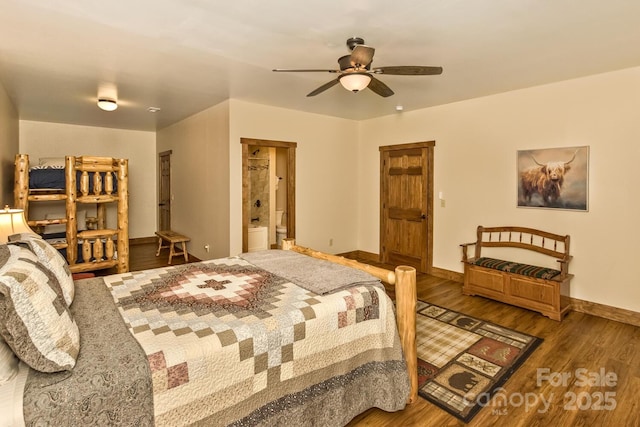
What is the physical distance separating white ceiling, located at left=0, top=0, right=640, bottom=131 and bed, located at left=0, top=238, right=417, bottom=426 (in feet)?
5.68

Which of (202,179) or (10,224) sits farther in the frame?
(202,179)

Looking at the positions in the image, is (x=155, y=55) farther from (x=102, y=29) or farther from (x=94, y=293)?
A: (x=94, y=293)

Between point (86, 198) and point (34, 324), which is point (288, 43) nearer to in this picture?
point (34, 324)

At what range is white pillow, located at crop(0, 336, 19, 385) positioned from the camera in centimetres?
120

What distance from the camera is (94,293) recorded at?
207cm

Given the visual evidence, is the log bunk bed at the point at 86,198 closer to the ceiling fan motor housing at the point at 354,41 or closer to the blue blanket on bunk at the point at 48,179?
the blue blanket on bunk at the point at 48,179

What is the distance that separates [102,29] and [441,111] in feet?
13.8

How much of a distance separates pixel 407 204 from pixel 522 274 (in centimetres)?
212

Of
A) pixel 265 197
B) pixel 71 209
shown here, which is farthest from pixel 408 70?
pixel 265 197

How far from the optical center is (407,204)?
5.59m

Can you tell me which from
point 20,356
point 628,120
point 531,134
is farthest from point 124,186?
point 628,120

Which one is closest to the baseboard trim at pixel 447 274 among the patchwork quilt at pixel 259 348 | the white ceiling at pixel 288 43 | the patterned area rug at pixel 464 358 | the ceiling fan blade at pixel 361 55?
the patterned area rug at pixel 464 358

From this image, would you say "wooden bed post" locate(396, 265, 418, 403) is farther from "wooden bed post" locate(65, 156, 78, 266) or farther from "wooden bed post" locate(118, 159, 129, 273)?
"wooden bed post" locate(65, 156, 78, 266)

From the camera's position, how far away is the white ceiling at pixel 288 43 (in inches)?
91.3
